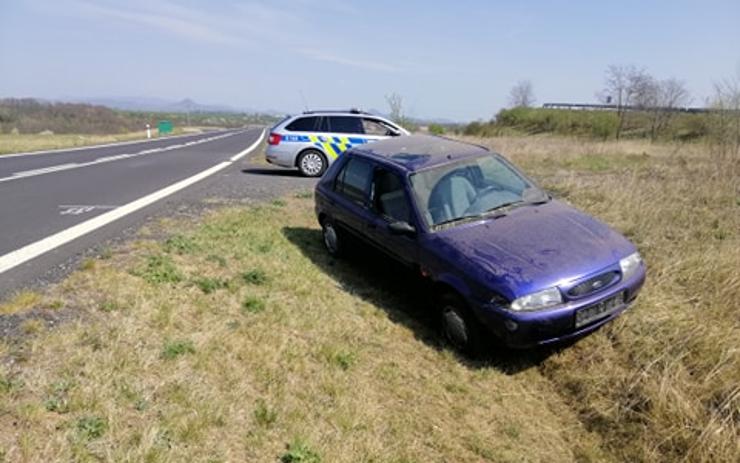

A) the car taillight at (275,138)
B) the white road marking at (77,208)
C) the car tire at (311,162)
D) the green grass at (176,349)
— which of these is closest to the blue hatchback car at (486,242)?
the green grass at (176,349)

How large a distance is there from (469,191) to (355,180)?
1541 millimetres

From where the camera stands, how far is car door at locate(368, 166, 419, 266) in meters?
4.61

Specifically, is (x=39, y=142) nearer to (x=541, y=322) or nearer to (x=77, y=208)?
(x=77, y=208)

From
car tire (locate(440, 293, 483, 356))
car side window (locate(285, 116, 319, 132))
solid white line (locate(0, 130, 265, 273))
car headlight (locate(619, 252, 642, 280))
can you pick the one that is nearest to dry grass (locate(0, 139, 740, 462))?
car tire (locate(440, 293, 483, 356))

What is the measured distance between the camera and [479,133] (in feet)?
142

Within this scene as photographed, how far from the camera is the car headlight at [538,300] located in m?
3.54

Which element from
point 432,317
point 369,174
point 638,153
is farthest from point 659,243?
point 638,153

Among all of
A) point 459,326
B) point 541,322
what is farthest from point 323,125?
point 541,322

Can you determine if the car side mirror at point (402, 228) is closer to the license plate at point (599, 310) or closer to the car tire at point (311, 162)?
the license plate at point (599, 310)

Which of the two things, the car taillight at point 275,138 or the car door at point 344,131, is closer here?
the car door at point 344,131

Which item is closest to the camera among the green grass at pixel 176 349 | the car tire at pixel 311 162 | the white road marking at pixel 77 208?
the green grass at pixel 176 349

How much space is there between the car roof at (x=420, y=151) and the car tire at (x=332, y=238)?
1040mm

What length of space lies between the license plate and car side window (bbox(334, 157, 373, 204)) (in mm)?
2682

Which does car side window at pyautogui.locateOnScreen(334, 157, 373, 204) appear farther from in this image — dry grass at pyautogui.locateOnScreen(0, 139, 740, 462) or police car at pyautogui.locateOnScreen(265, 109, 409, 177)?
police car at pyautogui.locateOnScreen(265, 109, 409, 177)
